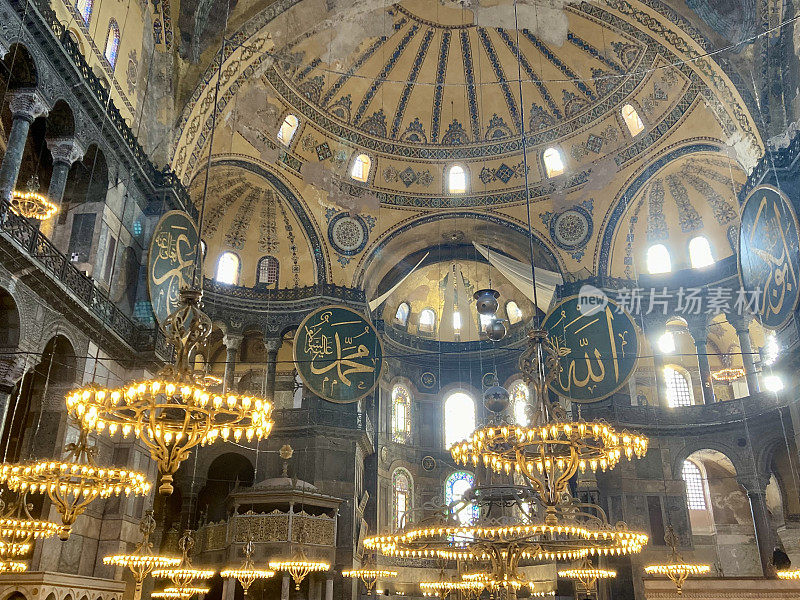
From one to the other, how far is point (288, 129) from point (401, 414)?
8147mm

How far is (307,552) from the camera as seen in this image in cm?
1224

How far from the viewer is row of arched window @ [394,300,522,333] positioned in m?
19.0

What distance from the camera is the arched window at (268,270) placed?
16.5 metres

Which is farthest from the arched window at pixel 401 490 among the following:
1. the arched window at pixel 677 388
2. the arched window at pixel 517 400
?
the arched window at pixel 677 388

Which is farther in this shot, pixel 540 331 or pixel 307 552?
pixel 307 552

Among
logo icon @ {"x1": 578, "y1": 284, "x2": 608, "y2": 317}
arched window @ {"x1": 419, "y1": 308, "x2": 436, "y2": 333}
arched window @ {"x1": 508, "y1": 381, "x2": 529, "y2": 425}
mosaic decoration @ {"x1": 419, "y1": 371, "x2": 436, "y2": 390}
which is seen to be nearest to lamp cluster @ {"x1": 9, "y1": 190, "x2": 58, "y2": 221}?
logo icon @ {"x1": 578, "y1": 284, "x2": 608, "y2": 317}

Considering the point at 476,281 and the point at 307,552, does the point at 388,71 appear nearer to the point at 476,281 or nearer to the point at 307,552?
the point at 476,281

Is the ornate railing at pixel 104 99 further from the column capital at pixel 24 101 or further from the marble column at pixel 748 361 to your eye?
the marble column at pixel 748 361

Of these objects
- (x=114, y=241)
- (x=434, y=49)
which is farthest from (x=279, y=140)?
(x=114, y=241)

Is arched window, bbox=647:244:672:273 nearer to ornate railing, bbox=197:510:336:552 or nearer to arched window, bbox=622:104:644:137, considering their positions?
arched window, bbox=622:104:644:137

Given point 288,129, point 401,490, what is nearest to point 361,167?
point 288,129

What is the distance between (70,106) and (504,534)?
334 inches

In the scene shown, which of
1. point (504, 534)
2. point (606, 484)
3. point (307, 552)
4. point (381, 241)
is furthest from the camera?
point (381, 241)

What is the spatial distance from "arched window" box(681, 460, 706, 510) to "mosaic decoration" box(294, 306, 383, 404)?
1016 cm
